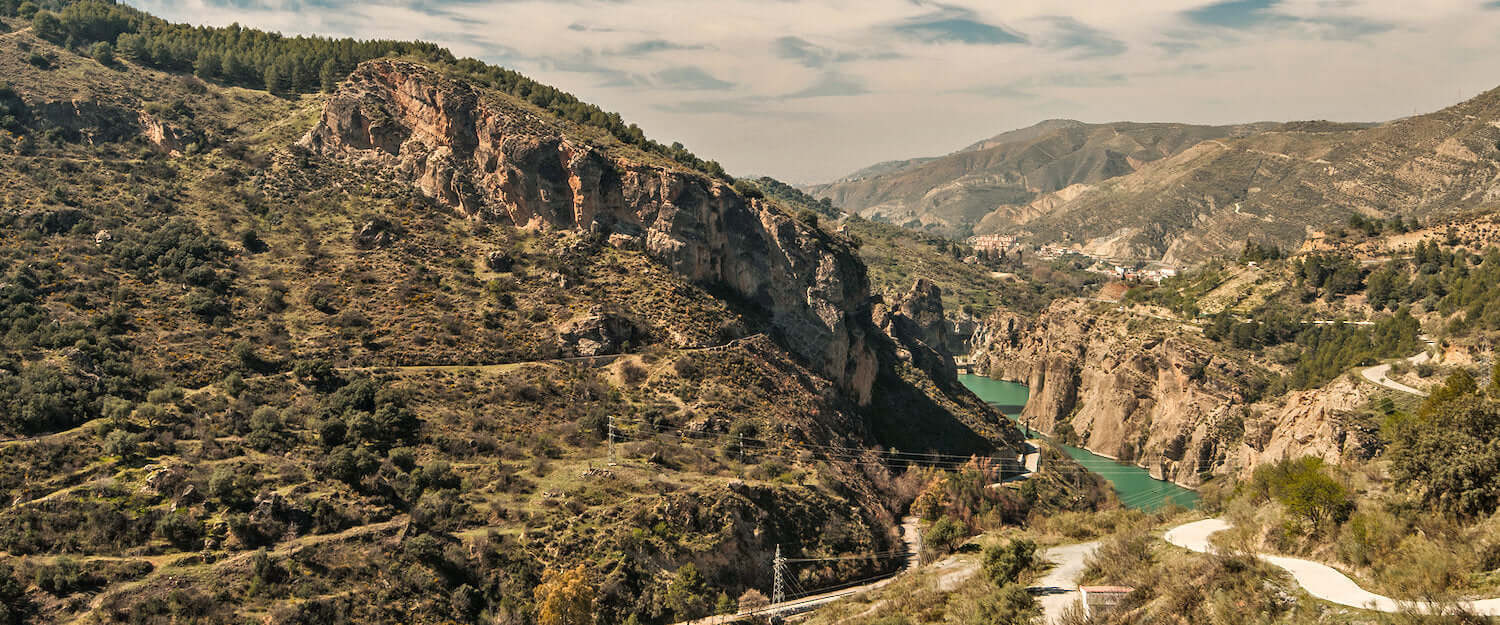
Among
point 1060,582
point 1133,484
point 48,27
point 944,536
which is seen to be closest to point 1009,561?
point 1060,582

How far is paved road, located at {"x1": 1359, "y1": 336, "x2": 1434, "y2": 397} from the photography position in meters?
65.6

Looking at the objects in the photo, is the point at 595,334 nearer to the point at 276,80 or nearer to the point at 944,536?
the point at 944,536

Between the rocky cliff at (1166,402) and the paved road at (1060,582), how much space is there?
137ft

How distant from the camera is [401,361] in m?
57.6

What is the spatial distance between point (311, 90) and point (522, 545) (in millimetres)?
71121

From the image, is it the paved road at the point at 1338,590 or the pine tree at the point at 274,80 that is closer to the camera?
the paved road at the point at 1338,590

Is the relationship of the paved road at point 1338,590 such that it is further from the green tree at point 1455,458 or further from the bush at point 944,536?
the bush at point 944,536

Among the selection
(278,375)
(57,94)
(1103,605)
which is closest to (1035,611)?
(1103,605)

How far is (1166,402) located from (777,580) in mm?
73610

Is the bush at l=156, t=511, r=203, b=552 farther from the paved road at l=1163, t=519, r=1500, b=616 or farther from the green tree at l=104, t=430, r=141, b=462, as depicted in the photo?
the paved road at l=1163, t=519, r=1500, b=616

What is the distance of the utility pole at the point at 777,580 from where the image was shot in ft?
146

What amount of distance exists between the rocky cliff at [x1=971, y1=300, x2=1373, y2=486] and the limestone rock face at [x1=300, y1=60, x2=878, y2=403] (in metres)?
35.7

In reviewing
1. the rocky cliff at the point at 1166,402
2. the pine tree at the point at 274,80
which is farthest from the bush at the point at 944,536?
the pine tree at the point at 274,80

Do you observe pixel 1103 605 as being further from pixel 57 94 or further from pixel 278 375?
pixel 57 94
